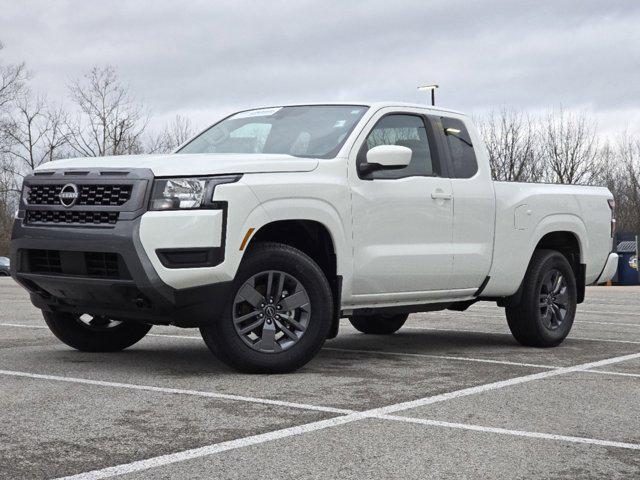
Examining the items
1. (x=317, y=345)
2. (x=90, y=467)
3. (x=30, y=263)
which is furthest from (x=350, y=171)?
(x=90, y=467)

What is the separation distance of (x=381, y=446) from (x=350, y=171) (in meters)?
3.00

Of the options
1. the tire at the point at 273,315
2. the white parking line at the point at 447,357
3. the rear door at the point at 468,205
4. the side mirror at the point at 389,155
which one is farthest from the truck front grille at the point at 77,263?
the rear door at the point at 468,205

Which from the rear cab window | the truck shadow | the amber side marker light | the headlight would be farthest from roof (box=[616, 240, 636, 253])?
the headlight

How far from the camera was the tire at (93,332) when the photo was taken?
792 cm

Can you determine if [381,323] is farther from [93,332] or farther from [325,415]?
[325,415]

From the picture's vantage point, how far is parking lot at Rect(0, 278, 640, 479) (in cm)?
434

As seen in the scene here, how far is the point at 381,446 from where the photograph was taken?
185 inches

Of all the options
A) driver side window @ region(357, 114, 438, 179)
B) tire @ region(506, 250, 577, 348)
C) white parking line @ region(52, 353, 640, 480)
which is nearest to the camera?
white parking line @ region(52, 353, 640, 480)

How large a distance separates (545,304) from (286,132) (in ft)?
10.00

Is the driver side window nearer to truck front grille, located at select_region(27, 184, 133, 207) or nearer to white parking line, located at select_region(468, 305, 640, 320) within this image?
truck front grille, located at select_region(27, 184, 133, 207)

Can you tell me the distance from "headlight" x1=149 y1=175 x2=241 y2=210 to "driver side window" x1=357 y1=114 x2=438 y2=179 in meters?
1.61

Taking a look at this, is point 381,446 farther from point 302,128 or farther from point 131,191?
point 302,128

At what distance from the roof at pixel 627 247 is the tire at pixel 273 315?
102ft

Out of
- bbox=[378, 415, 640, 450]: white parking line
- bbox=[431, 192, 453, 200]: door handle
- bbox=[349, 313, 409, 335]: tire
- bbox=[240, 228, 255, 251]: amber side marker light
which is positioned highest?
bbox=[431, 192, 453, 200]: door handle
